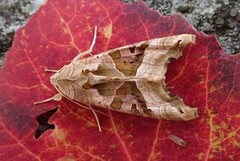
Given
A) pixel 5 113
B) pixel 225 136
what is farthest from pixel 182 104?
pixel 5 113

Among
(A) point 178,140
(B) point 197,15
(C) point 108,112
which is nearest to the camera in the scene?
(A) point 178,140

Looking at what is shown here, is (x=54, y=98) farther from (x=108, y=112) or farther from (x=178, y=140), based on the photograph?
(x=178, y=140)

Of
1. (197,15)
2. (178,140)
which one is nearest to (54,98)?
(178,140)

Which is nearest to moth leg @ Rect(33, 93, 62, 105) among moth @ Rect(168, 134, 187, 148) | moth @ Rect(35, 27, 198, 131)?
moth @ Rect(35, 27, 198, 131)

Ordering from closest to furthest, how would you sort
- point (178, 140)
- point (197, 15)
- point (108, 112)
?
point (178, 140) → point (108, 112) → point (197, 15)

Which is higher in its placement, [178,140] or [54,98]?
[54,98]

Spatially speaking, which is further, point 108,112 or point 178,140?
point 108,112
